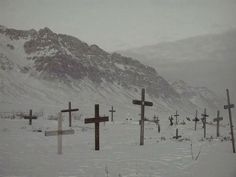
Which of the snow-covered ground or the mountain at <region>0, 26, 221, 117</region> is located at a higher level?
the mountain at <region>0, 26, 221, 117</region>

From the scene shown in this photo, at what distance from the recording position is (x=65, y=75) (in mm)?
97938

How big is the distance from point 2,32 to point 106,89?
3842 centimetres

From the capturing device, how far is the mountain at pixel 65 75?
75875 millimetres

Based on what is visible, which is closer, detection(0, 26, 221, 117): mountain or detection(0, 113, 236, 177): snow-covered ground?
detection(0, 113, 236, 177): snow-covered ground

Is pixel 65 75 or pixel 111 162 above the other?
pixel 65 75

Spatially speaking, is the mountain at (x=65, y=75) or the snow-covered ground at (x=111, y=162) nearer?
the snow-covered ground at (x=111, y=162)

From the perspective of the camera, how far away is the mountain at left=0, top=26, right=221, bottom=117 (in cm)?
7588

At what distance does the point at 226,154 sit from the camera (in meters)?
12.3

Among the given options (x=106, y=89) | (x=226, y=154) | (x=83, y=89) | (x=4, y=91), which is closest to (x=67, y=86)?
(x=83, y=89)

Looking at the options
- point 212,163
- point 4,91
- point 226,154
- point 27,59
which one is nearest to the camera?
point 212,163

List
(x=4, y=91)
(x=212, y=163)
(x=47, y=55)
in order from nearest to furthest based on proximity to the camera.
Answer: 1. (x=212, y=163)
2. (x=4, y=91)
3. (x=47, y=55)

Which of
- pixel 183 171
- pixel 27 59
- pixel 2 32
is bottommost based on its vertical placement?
pixel 183 171

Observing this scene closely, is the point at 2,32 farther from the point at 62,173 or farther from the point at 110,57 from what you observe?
the point at 62,173

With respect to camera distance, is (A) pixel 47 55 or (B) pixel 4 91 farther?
(A) pixel 47 55
